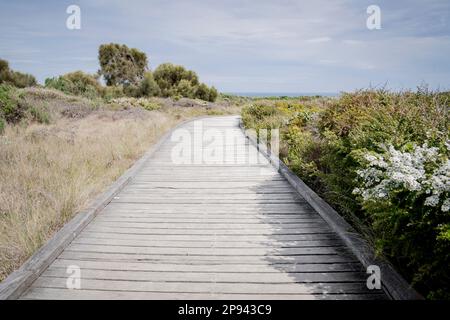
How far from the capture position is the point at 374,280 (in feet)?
9.96

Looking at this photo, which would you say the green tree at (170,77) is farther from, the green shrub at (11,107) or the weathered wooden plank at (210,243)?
the weathered wooden plank at (210,243)

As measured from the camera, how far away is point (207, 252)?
3.83 m

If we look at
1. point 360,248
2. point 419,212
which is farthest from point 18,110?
point 419,212

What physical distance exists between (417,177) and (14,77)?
49883mm

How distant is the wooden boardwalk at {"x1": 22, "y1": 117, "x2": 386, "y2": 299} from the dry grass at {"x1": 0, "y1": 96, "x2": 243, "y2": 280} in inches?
17.0

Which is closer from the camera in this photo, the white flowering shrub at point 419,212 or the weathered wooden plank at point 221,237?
the white flowering shrub at point 419,212

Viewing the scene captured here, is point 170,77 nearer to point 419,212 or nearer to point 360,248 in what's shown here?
point 360,248

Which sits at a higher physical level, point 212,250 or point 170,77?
point 170,77

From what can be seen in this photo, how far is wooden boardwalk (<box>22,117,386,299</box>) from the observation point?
Answer: 3.07 meters

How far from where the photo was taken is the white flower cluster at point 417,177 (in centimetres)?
262

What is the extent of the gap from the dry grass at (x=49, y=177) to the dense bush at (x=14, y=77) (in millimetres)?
34880

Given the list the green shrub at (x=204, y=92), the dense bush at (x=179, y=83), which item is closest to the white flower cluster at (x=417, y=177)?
the dense bush at (x=179, y=83)

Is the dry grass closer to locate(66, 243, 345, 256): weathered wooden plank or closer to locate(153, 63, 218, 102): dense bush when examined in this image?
locate(66, 243, 345, 256): weathered wooden plank

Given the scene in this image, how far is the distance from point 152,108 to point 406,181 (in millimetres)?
26318
